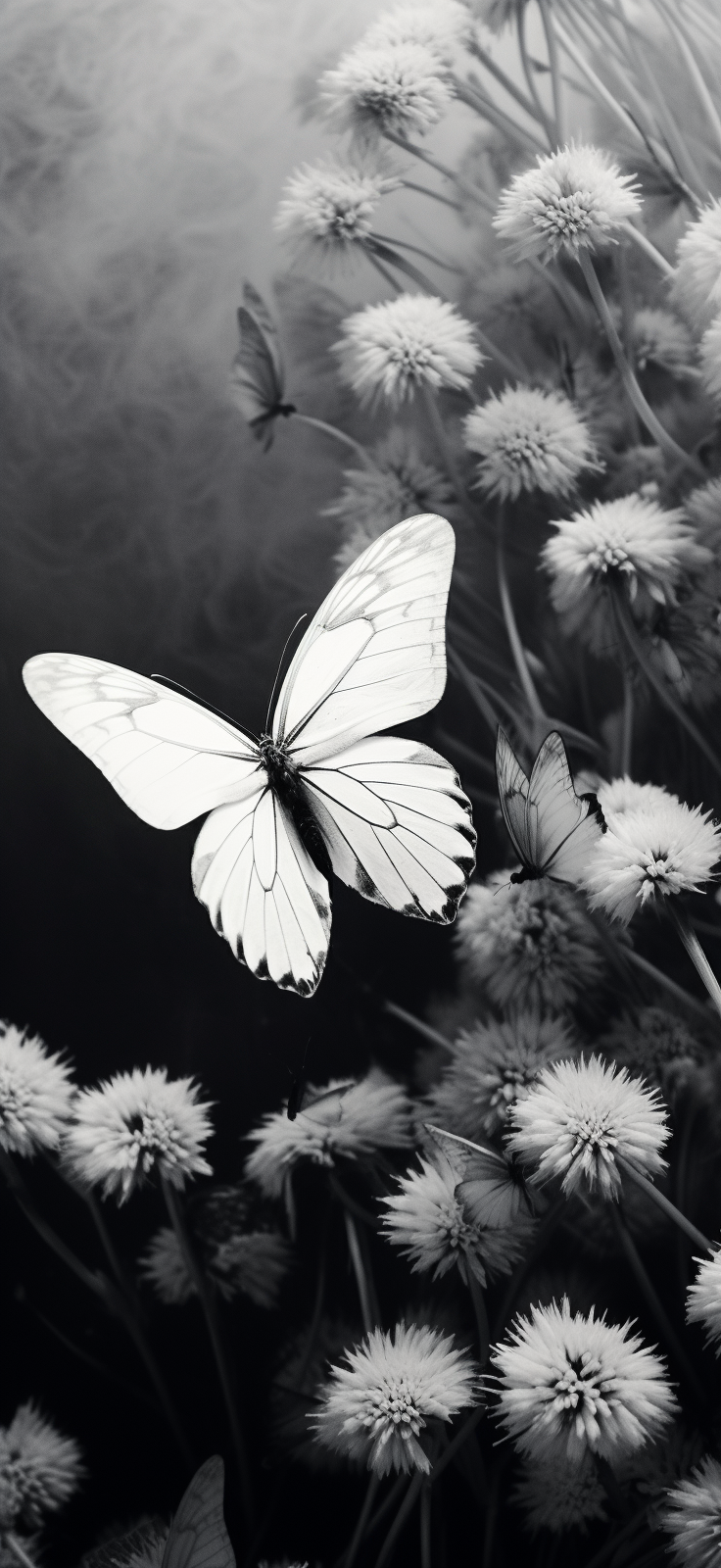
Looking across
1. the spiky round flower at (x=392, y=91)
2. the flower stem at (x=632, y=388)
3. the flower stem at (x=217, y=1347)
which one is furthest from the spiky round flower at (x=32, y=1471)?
the spiky round flower at (x=392, y=91)

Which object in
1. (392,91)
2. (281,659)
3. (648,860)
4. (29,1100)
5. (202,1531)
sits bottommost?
(202,1531)

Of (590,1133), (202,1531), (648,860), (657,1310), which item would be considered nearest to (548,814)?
(648,860)

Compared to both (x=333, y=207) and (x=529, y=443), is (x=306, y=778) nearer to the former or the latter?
(x=529, y=443)

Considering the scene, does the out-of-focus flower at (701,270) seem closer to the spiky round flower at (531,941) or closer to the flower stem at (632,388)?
the flower stem at (632,388)

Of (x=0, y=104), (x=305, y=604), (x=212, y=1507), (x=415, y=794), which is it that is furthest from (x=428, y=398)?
(x=212, y=1507)

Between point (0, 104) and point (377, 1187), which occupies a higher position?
point (0, 104)

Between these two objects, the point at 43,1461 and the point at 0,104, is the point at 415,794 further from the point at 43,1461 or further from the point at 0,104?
the point at 0,104
